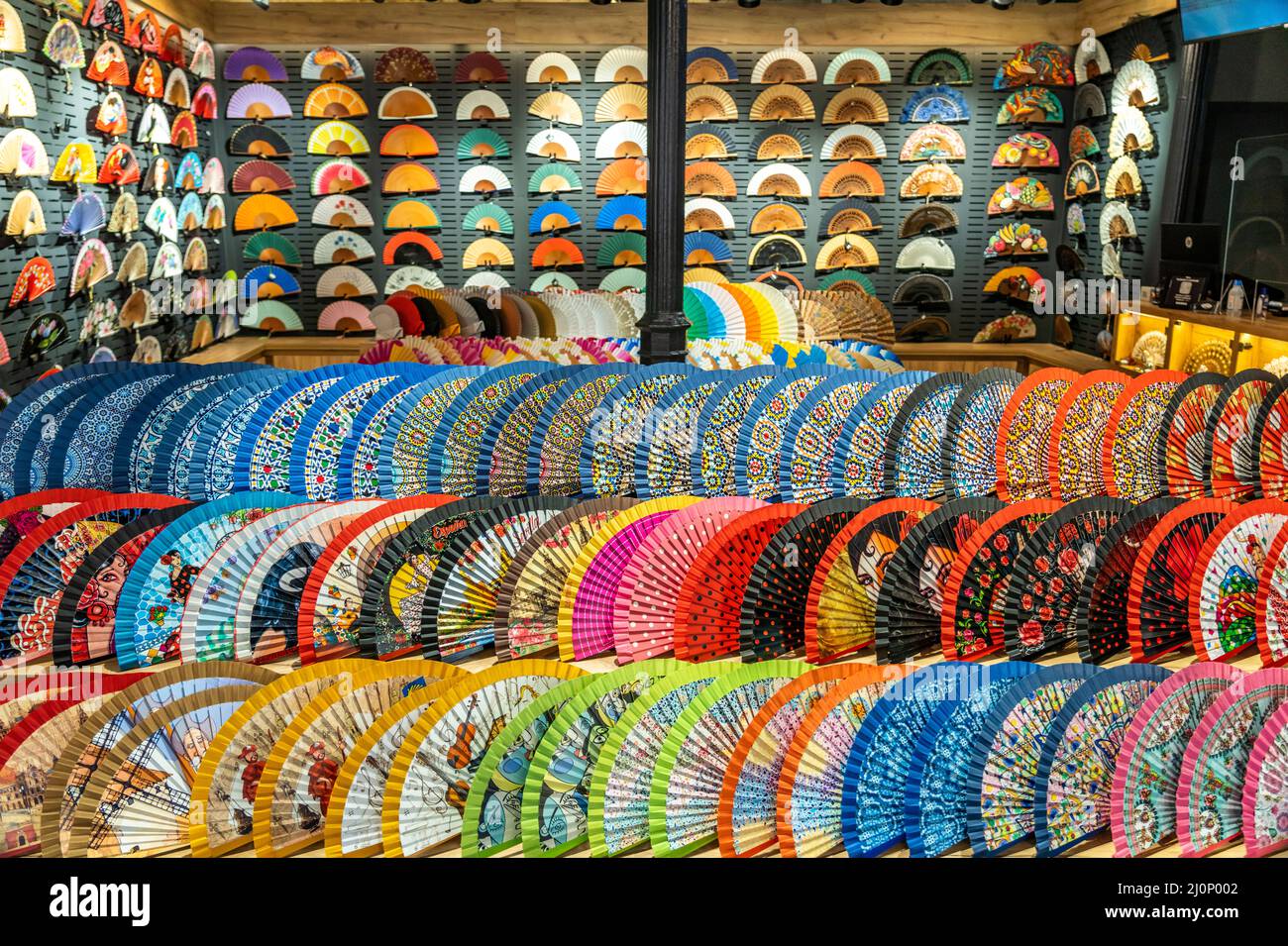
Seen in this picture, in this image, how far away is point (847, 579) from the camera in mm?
2021

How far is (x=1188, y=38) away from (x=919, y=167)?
3729mm

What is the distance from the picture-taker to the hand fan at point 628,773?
61.6 inches

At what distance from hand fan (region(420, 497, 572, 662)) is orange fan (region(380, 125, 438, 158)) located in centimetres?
683

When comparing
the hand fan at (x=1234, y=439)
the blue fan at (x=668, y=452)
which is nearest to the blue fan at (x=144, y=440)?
the blue fan at (x=668, y=452)

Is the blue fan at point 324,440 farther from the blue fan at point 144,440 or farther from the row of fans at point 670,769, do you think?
the row of fans at point 670,769

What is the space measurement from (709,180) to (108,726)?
7.40 meters

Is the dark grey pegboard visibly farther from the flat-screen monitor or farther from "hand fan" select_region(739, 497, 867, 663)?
the flat-screen monitor

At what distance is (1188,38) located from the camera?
469cm

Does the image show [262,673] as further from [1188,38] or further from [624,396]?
[1188,38]

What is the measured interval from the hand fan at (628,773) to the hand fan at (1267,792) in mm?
790

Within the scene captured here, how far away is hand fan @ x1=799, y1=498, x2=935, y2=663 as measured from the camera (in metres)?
2.00

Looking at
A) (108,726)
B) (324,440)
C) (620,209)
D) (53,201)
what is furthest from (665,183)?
(620,209)
